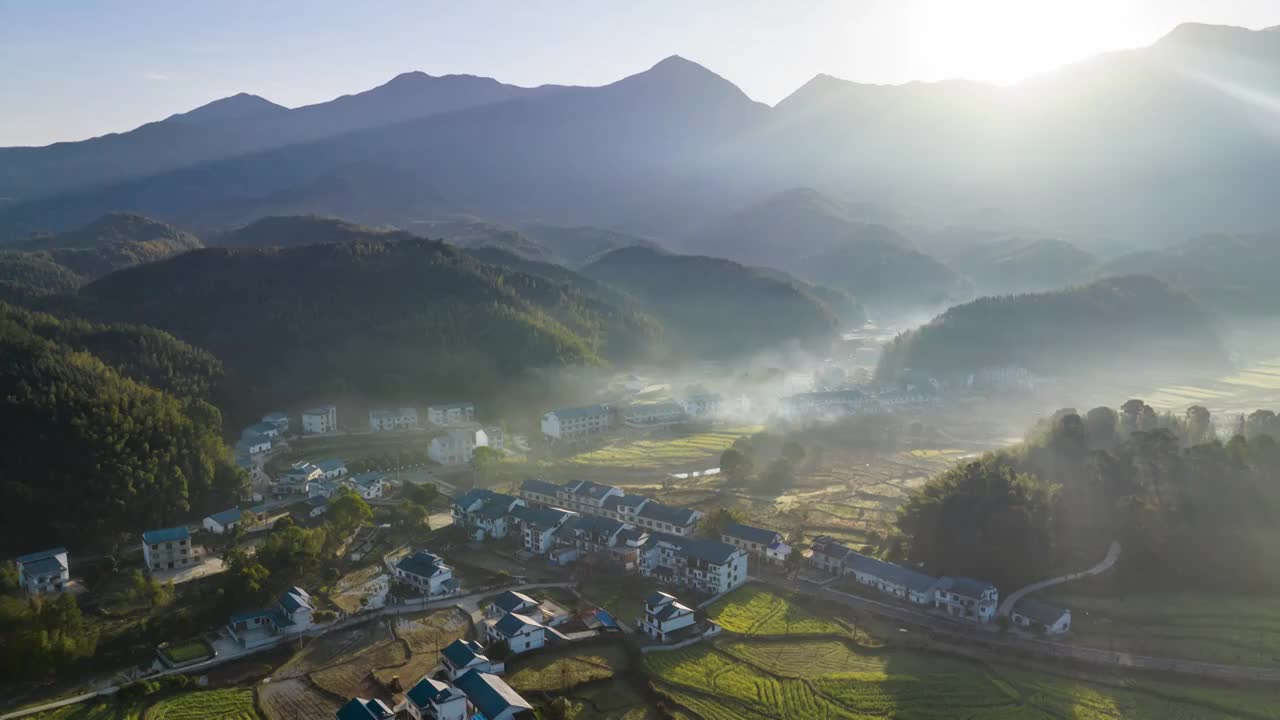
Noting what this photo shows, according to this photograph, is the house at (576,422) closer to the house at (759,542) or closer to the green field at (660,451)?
the green field at (660,451)

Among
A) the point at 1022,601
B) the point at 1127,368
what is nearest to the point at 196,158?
the point at 1127,368

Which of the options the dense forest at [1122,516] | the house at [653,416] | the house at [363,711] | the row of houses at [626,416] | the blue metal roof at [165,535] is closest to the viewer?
the house at [363,711]

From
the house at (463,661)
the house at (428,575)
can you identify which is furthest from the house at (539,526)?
the house at (463,661)

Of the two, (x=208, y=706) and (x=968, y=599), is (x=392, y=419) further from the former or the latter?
(x=968, y=599)

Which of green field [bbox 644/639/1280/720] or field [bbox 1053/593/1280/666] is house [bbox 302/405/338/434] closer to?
green field [bbox 644/639/1280/720]

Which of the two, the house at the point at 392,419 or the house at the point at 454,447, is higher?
the house at the point at 392,419

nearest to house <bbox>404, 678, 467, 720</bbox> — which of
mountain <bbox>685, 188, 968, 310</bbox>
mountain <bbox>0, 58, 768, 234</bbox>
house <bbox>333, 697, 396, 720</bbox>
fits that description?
house <bbox>333, 697, 396, 720</bbox>
